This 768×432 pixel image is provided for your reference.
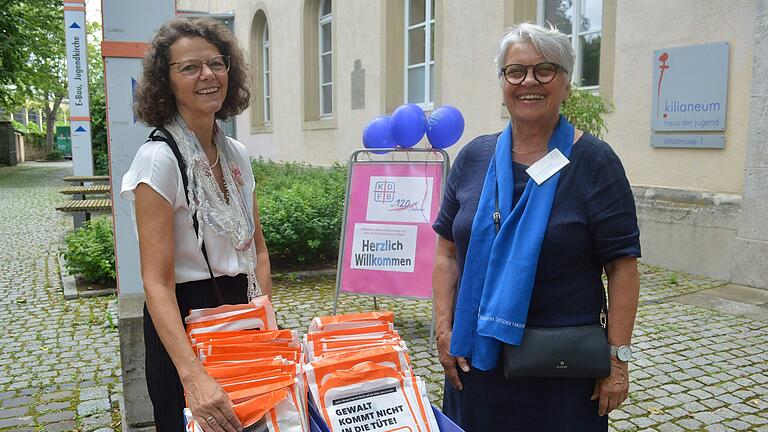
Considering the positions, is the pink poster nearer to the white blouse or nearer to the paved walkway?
the paved walkway

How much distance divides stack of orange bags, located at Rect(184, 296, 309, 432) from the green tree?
24.7 meters

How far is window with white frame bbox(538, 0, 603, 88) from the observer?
805 centimetres

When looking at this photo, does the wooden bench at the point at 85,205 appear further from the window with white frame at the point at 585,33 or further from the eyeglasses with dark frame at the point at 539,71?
the eyeglasses with dark frame at the point at 539,71

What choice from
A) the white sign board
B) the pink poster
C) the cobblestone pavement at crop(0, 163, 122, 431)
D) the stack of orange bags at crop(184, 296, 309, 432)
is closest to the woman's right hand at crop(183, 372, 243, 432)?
the stack of orange bags at crop(184, 296, 309, 432)

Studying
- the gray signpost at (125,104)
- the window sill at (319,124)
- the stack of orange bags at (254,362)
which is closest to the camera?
the stack of orange bags at (254,362)

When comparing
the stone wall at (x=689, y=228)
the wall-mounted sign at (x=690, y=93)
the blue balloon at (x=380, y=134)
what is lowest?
the stone wall at (x=689, y=228)

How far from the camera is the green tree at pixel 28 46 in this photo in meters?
22.0

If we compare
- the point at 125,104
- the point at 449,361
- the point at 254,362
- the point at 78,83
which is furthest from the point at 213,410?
the point at 78,83

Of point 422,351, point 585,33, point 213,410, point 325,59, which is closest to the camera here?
point 213,410

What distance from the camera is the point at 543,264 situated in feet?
6.24

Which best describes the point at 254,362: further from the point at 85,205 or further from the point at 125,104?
the point at 85,205

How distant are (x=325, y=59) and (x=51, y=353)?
1223 centimetres

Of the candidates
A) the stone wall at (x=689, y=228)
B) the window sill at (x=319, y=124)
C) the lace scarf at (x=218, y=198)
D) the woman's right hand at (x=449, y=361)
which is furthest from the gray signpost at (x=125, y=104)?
the window sill at (x=319, y=124)

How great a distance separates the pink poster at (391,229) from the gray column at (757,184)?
3.50 m
